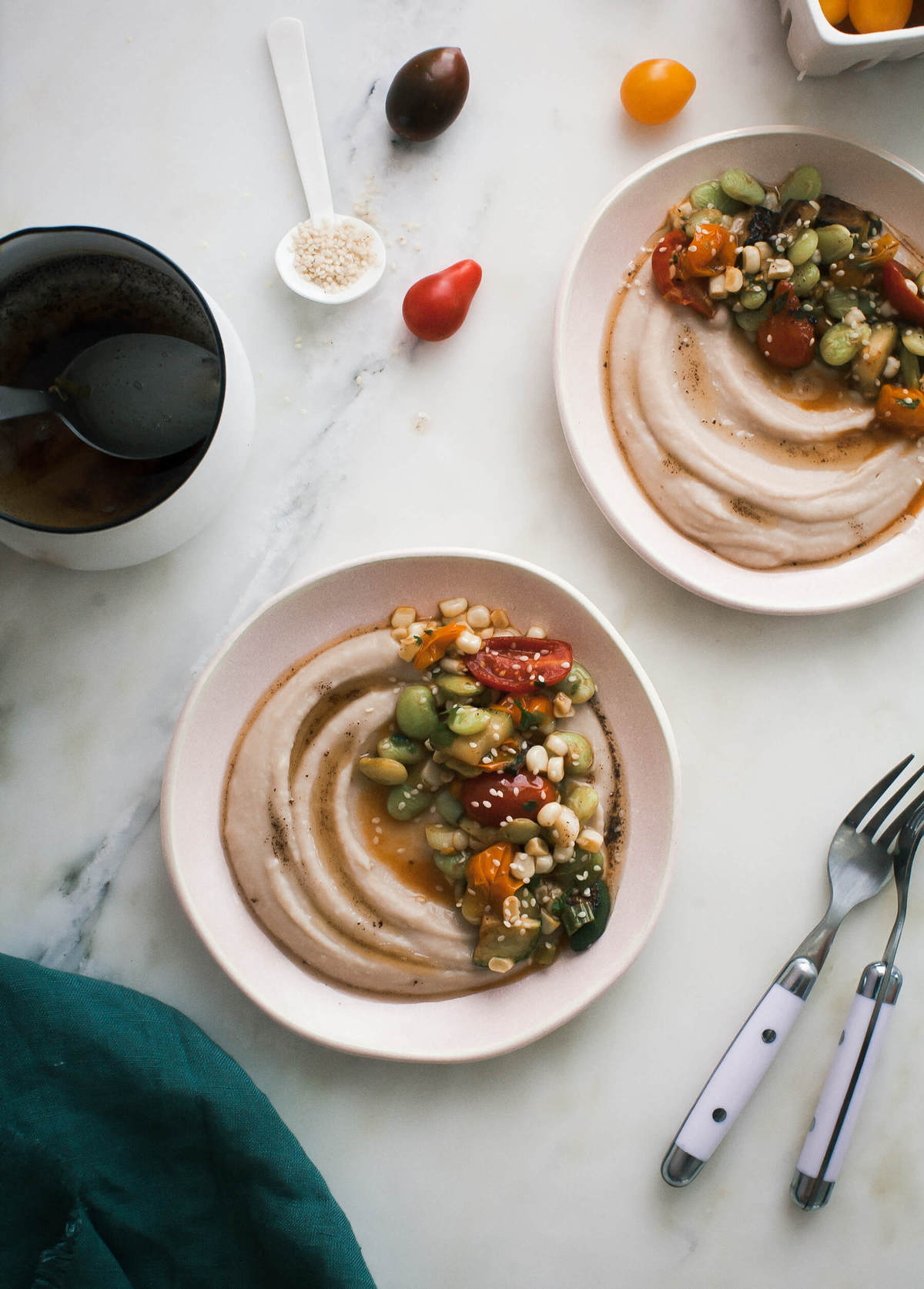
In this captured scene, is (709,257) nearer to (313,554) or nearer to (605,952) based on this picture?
(313,554)

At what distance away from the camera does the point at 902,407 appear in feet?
6.50

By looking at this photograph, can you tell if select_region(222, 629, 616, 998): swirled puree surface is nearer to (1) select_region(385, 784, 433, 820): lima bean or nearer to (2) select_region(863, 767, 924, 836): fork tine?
(1) select_region(385, 784, 433, 820): lima bean

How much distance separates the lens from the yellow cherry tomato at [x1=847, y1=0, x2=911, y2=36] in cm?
181

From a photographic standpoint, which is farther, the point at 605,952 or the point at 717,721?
the point at 717,721

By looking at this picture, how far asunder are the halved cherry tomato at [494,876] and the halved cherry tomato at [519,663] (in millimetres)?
360

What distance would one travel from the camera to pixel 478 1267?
2066mm

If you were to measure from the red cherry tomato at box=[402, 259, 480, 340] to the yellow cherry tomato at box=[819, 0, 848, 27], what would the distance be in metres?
0.94

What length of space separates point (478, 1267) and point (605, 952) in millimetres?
891

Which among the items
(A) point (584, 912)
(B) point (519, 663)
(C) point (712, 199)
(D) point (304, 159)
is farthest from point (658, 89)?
(A) point (584, 912)

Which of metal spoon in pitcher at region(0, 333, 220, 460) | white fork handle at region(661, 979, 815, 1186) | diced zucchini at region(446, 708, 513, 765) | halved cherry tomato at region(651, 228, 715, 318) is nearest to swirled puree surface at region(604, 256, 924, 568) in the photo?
halved cherry tomato at region(651, 228, 715, 318)

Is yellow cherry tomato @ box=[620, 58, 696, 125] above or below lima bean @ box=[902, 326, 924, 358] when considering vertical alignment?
above

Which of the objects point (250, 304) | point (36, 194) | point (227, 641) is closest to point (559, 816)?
point (227, 641)

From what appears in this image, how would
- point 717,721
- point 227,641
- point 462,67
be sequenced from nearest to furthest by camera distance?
1. point 227,641
2. point 462,67
3. point 717,721

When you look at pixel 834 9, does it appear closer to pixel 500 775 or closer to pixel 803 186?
pixel 803 186
